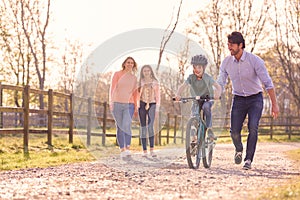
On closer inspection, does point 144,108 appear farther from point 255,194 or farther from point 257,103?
point 255,194

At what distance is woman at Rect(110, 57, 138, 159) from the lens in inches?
373

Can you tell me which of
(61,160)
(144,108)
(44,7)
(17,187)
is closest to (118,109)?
(144,108)

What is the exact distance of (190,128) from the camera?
24.4 ft

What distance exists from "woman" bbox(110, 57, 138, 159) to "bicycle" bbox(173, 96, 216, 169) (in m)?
1.97

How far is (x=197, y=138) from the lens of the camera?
7.55 meters

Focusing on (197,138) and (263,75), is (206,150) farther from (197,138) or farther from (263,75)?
(263,75)

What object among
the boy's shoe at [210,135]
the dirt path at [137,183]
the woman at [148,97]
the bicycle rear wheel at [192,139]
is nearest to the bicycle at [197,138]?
the bicycle rear wheel at [192,139]

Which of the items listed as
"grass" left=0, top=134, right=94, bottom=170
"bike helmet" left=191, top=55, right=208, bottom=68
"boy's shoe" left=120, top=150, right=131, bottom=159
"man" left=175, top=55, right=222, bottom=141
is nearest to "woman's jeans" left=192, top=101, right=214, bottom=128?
"man" left=175, top=55, right=222, bottom=141

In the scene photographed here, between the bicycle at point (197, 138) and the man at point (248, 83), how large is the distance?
1.58 feet

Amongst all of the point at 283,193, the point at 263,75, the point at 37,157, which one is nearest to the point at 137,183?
the point at 283,193

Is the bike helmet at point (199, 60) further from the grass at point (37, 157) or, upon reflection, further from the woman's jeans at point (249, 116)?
the grass at point (37, 157)

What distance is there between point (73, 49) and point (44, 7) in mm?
15561

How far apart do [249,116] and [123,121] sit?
8.44 feet

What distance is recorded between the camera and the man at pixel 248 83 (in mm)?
7519
